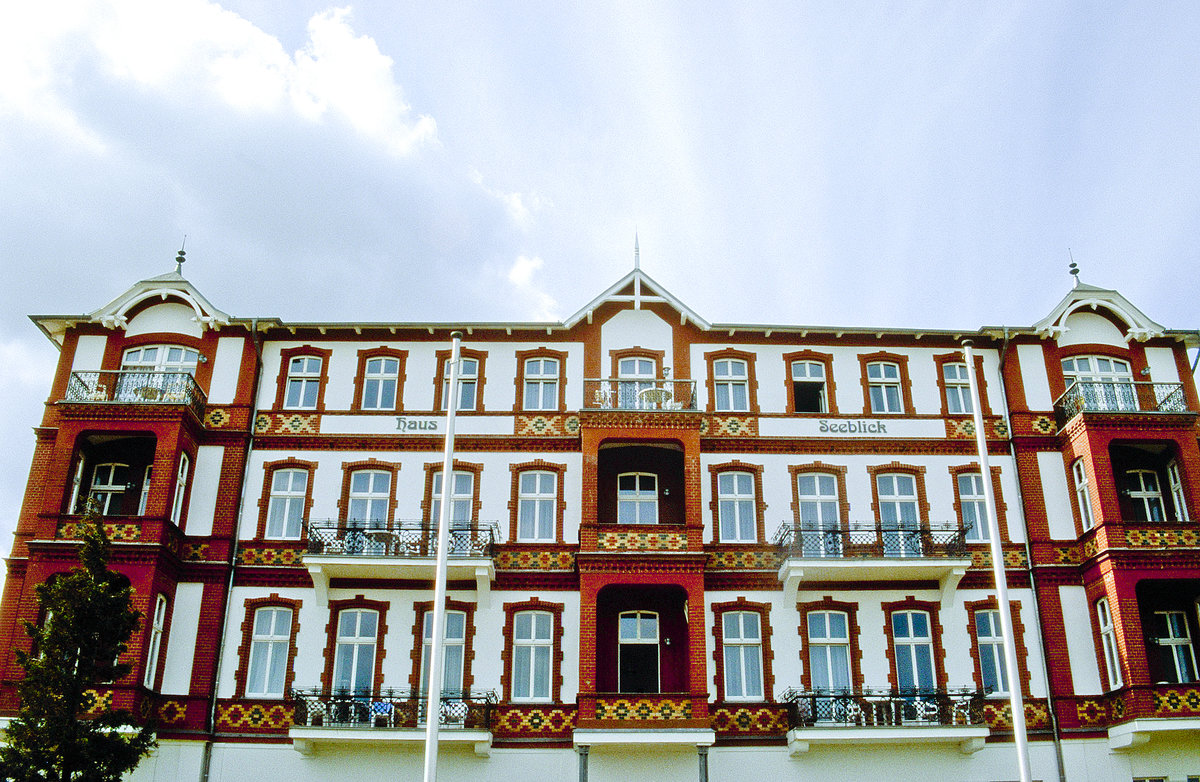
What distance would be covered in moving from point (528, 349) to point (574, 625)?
7.74 metres

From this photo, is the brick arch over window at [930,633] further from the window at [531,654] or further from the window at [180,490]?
the window at [180,490]

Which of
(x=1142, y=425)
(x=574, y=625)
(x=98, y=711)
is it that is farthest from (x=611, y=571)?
(x=1142, y=425)

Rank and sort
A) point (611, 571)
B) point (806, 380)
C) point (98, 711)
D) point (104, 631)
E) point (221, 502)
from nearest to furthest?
1. point (104, 631)
2. point (98, 711)
3. point (611, 571)
4. point (221, 502)
5. point (806, 380)

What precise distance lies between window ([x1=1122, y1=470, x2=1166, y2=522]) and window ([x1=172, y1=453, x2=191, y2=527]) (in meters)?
24.6

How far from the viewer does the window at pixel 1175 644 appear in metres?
26.8

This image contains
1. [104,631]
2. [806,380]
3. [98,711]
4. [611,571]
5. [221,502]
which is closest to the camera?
[104,631]

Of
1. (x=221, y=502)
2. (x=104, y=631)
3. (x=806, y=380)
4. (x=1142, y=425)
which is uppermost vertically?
(x=806, y=380)

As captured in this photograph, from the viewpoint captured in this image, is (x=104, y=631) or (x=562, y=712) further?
(x=562, y=712)

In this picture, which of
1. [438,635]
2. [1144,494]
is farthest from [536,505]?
[1144,494]

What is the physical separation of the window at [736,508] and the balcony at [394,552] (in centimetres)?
591

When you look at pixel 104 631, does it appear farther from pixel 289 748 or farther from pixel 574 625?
pixel 574 625

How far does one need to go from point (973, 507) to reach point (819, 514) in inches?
161

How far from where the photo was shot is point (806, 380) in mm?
29781

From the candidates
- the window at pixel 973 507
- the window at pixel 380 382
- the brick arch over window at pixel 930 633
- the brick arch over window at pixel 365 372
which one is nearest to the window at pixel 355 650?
the brick arch over window at pixel 365 372
